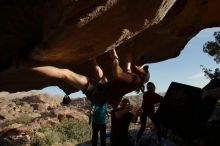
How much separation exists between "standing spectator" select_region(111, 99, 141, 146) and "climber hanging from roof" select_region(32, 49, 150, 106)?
30 centimetres

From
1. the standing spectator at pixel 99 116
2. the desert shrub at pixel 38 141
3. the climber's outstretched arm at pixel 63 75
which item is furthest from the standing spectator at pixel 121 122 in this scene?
the desert shrub at pixel 38 141

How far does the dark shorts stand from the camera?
28.3ft

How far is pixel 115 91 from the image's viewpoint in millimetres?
9391

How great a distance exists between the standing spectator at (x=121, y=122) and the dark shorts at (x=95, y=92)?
1.46 metres

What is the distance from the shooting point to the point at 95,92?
8.73 metres

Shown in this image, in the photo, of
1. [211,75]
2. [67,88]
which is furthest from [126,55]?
[211,75]

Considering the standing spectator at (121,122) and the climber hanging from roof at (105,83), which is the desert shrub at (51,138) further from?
the climber hanging from roof at (105,83)

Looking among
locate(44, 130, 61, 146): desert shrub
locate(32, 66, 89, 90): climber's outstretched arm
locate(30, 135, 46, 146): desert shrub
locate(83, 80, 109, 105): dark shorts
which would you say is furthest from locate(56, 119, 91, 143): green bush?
locate(32, 66, 89, 90): climber's outstretched arm

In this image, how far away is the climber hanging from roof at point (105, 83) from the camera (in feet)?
28.3

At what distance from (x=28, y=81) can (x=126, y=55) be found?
305cm

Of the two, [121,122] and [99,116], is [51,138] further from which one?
[121,122]

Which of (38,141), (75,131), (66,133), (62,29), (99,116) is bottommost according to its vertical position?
(38,141)

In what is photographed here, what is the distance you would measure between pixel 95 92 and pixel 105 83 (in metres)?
0.56

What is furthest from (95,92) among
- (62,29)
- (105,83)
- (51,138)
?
(51,138)
